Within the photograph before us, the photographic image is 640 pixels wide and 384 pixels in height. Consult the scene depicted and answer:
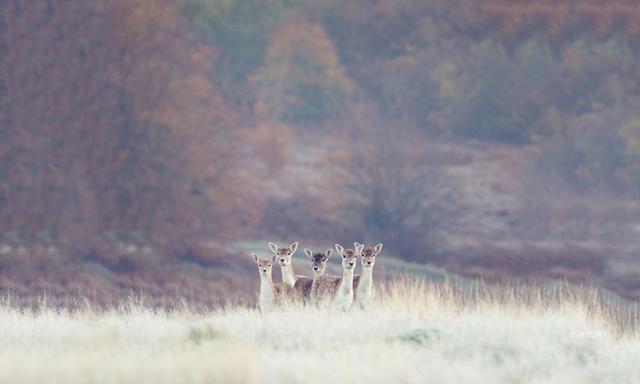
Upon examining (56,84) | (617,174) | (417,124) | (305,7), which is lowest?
(56,84)

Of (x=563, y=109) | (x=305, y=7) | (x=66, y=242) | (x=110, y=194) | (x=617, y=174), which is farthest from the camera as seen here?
(x=305, y=7)

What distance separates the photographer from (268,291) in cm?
1681

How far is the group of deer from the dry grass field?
197 mm

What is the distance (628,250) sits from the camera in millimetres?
44000

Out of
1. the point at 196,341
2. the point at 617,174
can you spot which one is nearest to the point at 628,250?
the point at 617,174

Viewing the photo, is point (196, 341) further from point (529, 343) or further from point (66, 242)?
point (66, 242)

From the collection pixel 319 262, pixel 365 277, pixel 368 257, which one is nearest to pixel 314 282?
pixel 319 262

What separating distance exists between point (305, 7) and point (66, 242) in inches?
2019

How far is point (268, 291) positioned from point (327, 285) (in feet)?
2.40

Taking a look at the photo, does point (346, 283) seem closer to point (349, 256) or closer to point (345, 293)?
point (345, 293)

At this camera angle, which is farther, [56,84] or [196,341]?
[56,84]

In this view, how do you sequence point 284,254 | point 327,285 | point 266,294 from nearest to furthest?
point 266,294 < point 327,285 < point 284,254

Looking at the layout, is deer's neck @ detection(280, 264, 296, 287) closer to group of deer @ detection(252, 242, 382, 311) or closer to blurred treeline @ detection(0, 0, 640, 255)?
group of deer @ detection(252, 242, 382, 311)

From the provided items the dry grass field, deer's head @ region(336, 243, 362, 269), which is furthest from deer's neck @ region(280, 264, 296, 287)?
deer's head @ region(336, 243, 362, 269)
